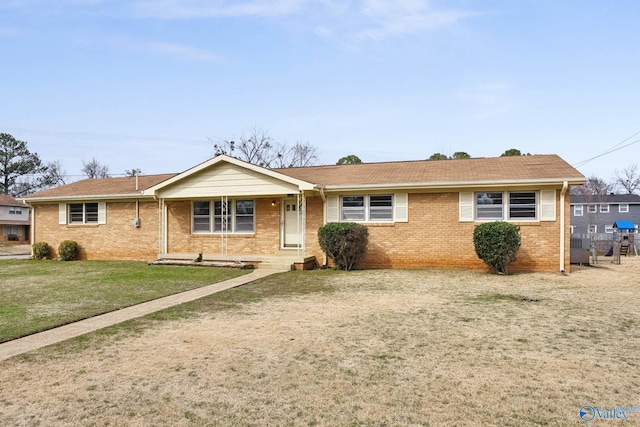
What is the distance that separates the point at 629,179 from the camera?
60.5 metres

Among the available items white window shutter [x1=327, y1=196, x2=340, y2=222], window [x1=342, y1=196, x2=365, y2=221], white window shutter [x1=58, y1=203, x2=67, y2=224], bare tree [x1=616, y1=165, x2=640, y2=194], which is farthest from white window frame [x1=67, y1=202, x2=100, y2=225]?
bare tree [x1=616, y1=165, x2=640, y2=194]

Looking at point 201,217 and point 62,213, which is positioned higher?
point 62,213

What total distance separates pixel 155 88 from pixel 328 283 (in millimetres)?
13721

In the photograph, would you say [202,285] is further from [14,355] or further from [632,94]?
[632,94]

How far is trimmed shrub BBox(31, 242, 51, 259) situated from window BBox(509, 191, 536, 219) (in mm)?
18996

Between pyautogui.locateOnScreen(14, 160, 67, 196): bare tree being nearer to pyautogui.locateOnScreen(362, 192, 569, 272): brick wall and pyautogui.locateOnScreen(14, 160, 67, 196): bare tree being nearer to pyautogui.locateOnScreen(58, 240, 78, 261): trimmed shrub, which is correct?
pyautogui.locateOnScreen(58, 240, 78, 261): trimmed shrub

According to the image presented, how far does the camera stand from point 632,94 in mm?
17062

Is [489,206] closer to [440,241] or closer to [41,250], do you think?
[440,241]

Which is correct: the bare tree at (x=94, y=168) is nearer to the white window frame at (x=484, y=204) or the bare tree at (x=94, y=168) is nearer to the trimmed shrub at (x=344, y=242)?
the trimmed shrub at (x=344, y=242)

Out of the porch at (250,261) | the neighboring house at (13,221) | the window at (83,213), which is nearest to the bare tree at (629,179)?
the porch at (250,261)

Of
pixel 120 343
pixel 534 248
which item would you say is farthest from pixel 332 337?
pixel 534 248

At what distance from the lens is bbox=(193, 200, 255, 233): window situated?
16547 millimetres

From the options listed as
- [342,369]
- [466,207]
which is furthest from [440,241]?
[342,369]

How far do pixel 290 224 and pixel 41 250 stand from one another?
38.1ft
